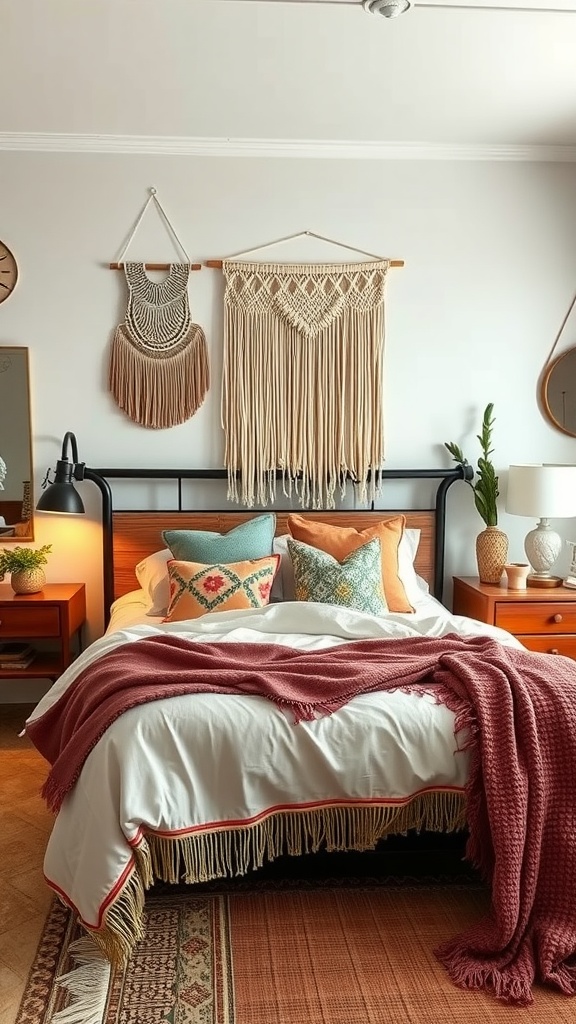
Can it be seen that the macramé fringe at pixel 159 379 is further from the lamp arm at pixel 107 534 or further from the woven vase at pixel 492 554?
the woven vase at pixel 492 554

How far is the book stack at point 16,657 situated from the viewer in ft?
11.8

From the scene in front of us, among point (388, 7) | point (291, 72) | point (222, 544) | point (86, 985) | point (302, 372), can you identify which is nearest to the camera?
point (86, 985)

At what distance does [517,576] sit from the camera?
3.72 metres

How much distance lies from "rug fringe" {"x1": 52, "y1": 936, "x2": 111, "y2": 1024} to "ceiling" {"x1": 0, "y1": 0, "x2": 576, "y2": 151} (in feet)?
8.74

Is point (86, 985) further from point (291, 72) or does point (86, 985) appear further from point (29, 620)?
point (291, 72)

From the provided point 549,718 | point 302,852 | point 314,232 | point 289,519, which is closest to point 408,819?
point 302,852

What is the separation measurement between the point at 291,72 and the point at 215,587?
1899mm

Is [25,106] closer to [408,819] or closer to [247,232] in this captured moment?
[247,232]

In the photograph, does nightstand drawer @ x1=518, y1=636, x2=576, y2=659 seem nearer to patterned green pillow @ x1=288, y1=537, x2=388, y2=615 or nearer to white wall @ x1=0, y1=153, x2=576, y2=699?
white wall @ x1=0, y1=153, x2=576, y2=699

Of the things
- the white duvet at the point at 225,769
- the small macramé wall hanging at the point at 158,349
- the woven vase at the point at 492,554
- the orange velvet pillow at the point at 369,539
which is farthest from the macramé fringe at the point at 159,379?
the white duvet at the point at 225,769

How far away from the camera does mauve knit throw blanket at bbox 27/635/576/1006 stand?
2.06 m

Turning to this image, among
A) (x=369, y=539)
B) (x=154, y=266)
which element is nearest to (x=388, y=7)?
(x=154, y=266)

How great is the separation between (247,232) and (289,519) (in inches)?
52.1

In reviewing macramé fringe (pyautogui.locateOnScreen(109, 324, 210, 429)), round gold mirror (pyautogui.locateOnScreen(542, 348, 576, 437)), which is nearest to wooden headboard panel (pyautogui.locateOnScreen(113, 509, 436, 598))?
macramé fringe (pyautogui.locateOnScreen(109, 324, 210, 429))
